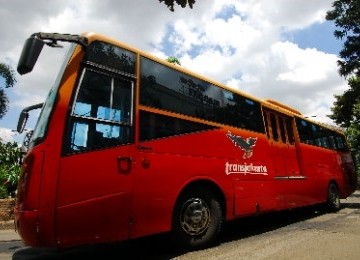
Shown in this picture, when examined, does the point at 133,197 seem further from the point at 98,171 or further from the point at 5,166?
the point at 5,166

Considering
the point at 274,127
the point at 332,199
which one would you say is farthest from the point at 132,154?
the point at 332,199

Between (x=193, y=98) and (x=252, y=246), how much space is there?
2.60 meters

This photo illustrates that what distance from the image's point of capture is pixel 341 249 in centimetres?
615

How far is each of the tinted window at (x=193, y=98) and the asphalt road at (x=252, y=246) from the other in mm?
2125

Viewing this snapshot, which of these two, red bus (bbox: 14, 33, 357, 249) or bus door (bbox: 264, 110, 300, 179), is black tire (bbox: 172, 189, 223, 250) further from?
bus door (bbox: 264, 110, 300, 179)

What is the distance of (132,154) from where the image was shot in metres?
5.48

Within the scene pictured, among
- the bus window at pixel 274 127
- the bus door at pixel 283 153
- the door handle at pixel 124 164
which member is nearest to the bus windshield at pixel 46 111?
the door handle at pixel 124 164

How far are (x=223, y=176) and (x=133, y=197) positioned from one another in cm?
212

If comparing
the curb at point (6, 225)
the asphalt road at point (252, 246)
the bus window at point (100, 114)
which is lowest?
the asphalt road at point (252, 246)

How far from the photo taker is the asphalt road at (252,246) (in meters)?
5.91

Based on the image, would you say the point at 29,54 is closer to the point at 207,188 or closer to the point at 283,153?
the point at 207,188

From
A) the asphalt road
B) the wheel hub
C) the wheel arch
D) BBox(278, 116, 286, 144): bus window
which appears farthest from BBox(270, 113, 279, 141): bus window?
the wheel hub

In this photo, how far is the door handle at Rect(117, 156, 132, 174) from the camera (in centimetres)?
532

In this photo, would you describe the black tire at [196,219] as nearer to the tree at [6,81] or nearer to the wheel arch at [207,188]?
the wheel arch at [207,188]
